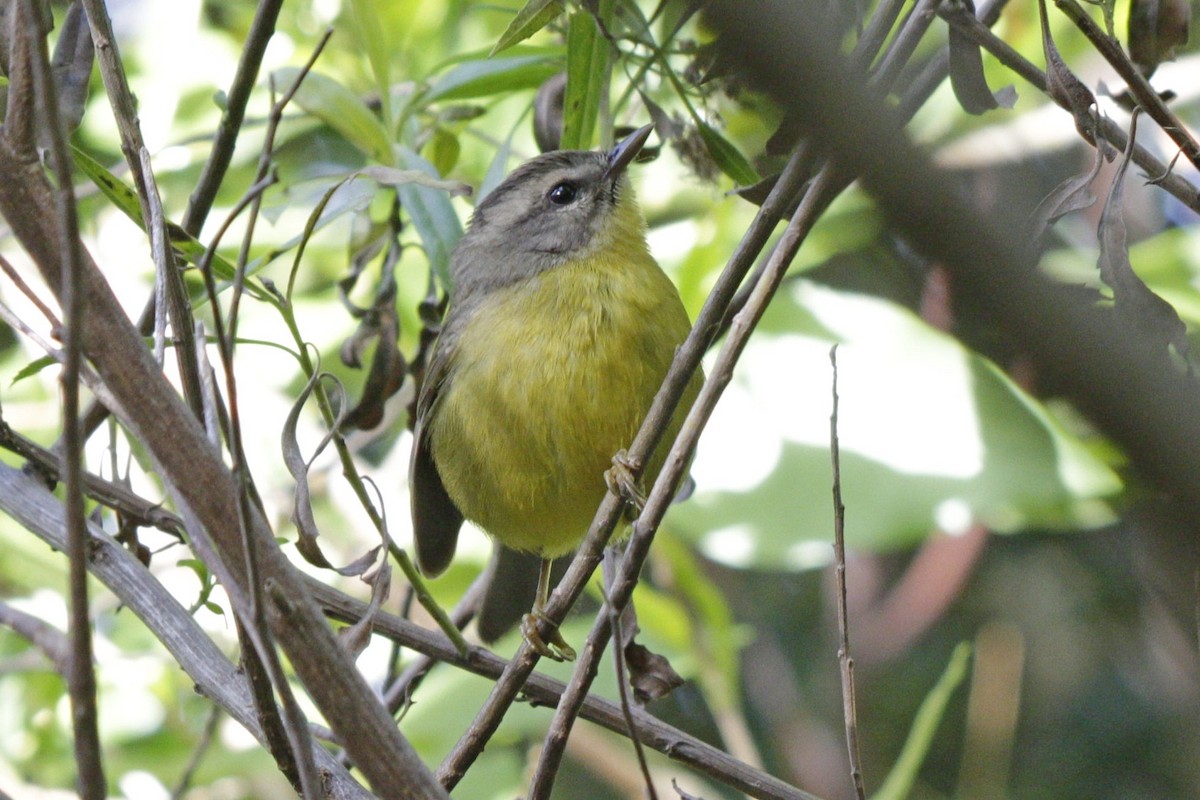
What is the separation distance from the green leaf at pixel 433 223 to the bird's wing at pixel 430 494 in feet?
1.01

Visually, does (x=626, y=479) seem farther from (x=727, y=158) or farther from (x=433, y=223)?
(x=433, y=223)

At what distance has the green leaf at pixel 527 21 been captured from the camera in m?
2.37

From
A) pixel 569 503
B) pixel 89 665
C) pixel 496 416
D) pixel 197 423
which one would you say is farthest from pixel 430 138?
pixel 89 665

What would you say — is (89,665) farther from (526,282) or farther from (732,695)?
(732,695)

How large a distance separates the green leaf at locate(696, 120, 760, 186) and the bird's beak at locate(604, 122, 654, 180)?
0.32 m

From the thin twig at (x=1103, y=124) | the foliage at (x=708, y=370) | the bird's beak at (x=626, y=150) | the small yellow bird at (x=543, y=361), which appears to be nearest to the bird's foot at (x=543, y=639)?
the small yellow bird at (x=543, y=361)

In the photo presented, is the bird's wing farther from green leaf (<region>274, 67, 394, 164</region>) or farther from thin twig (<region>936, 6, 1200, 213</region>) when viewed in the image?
thin twig (<region>936, 6, 1200, 213</region>)

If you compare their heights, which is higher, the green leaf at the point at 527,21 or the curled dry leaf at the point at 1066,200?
the green leaf at the point at 527,21

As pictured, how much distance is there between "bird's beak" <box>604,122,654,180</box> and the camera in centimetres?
319

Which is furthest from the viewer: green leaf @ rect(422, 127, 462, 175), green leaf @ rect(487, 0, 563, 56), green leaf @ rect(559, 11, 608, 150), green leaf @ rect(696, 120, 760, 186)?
green leaf @ rect(422, 127, 462, 175)

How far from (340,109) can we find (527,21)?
2.64 ft

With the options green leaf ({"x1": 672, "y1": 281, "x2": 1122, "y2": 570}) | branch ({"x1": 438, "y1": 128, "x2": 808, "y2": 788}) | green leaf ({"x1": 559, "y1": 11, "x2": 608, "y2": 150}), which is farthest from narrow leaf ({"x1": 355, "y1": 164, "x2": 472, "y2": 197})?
green leaf ({"x1": 672, "y1": 281, "x2": 1122, "y2": 570})

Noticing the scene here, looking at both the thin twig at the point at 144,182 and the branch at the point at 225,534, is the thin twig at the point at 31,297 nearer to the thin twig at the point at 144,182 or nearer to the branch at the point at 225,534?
the thin twig at the point at 144,182

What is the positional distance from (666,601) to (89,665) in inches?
110
